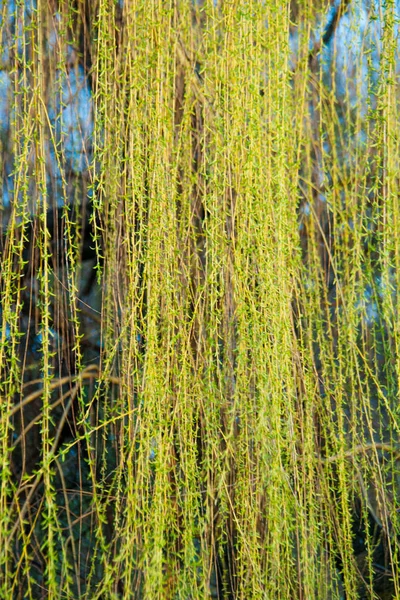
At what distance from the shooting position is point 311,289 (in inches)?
74.6

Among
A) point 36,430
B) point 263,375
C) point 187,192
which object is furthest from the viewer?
point 36,430

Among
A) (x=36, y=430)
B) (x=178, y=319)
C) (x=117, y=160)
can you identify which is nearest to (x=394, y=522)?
(x=178, y=319)

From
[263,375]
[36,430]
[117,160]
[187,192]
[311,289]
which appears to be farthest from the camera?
[36,430]

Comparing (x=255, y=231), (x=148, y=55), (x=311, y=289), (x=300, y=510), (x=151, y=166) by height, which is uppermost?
(x=148, y=55)

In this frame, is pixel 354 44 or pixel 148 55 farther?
pixel 354 44

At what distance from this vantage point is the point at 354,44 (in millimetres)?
Answer: 1973

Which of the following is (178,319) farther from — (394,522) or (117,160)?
(394,522)

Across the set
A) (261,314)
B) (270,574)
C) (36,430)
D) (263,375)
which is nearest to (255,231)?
(261,314)

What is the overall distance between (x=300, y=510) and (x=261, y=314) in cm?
39

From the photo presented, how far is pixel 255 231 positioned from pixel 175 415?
41 cm

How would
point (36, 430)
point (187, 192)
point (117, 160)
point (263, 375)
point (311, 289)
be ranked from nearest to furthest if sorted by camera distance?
Answer: 1. point (263, 375)
2. point (117, 160)
3. point (187, 192)
4. point (311, 289)
5. point (36, 430)

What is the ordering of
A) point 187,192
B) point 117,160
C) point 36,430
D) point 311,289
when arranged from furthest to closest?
point 36,430 → point 311,289 → point 187,192 → point 117,160

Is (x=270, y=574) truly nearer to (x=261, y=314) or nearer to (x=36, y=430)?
(x=261, y=314)

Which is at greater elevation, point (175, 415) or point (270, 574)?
point (175, 415)
